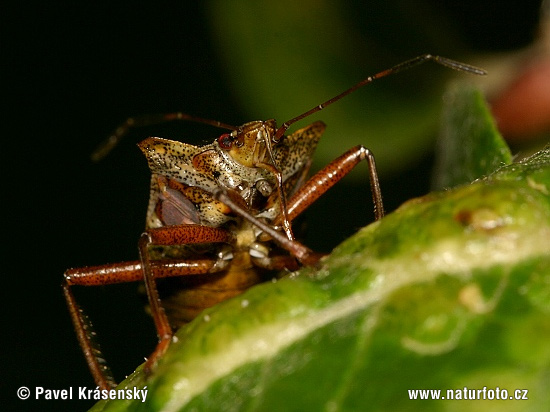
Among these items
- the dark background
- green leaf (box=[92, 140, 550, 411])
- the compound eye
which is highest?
the dark background

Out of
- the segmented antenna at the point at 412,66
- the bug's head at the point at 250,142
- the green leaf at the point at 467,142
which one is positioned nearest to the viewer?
the green leaf at the point at 467,142

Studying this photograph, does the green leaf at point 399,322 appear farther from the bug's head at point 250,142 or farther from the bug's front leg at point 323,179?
the bug's head at point 250,142

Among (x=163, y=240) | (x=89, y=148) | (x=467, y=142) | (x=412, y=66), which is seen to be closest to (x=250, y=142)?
(x=163, y=240)

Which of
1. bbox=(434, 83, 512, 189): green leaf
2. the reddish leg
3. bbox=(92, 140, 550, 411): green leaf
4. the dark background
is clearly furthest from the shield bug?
the dark background

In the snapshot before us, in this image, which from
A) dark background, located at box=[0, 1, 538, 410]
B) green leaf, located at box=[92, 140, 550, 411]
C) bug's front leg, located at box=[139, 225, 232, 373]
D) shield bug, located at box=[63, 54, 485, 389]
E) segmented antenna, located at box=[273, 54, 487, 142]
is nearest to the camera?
green leaf, located at box=[92, 140, 550, 411]

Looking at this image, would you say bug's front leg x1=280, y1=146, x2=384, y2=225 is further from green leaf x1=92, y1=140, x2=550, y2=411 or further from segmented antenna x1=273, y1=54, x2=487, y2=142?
green leaf x1=92, y1=140, x2=550, y2=411

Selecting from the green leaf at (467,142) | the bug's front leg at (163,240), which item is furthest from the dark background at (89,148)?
the bug's front leg at (163,240)

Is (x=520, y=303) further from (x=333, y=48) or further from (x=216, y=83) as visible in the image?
(x=216, y=83)
